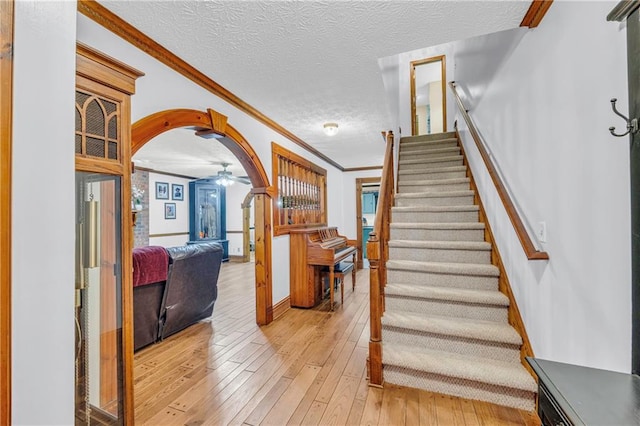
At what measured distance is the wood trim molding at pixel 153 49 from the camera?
5.04ft

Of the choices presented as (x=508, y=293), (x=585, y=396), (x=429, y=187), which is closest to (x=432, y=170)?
(x=429, y=187)

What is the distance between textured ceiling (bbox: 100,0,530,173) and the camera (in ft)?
5.19

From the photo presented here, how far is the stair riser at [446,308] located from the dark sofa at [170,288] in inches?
82.0

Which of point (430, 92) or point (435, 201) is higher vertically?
point (430, 92)

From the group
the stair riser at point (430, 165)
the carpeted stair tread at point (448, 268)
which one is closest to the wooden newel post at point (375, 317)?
the carpeted stair tread at point (448, 268)

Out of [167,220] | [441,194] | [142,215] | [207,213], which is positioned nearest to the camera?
[441,194]

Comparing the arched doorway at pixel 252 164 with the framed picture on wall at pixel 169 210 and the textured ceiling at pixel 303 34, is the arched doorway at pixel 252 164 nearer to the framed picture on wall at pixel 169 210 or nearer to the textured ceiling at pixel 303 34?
the textured ceiling at pixel 303 34

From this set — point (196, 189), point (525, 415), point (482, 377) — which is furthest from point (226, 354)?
point (196, 189)

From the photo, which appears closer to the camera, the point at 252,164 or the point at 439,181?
the point at 252,164

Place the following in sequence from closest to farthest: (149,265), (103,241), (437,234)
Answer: (103,241) → (149,265) → (437,234)

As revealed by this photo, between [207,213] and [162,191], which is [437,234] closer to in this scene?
[162,191]

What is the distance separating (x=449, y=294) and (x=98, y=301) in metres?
2.30

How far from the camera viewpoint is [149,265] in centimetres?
258

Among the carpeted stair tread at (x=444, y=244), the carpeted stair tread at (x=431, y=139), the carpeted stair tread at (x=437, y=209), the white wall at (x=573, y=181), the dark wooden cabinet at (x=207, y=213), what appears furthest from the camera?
the dark wooden cabinet at (x=207, y=213)
